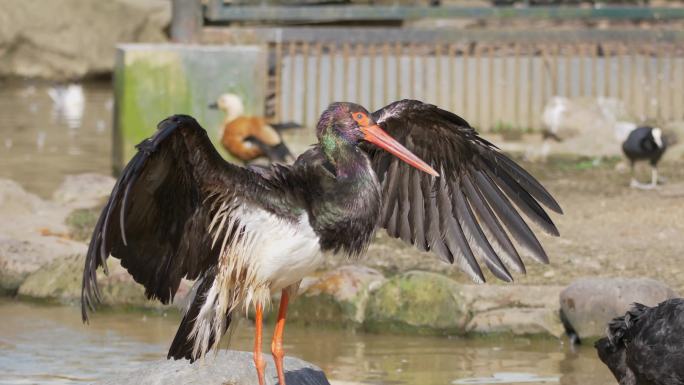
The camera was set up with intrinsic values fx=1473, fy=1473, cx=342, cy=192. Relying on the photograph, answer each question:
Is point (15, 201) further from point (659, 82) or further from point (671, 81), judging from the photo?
point (671, 81)

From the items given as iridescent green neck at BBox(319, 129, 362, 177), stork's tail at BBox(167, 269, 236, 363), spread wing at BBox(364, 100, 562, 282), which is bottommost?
stork's tail at BBox(167, 269, 236, 363)

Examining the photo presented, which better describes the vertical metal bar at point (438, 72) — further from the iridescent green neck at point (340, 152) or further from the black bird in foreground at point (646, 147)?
the iridescent green neck at point (340, 152)

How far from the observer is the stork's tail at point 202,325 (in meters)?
6.68

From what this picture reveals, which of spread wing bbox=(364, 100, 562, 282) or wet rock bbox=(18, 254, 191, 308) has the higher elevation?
spread wing bbox=(364, 100, 562, 282)

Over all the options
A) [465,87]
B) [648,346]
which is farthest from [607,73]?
[648,346]

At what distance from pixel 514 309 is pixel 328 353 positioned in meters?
1.21

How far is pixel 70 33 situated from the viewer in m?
24.2

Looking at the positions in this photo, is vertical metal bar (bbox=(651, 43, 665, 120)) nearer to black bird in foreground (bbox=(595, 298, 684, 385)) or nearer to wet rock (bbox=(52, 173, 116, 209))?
wet rock (bbox=(52, 173, 116, 209))

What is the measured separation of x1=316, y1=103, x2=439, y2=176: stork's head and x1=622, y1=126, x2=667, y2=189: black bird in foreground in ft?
20.6

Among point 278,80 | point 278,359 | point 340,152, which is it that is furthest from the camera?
point 278,80

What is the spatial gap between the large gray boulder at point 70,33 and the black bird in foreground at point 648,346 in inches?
689

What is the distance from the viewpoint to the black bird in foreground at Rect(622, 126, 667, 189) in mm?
12688

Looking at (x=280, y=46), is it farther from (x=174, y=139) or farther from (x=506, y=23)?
(x=174, y=139)

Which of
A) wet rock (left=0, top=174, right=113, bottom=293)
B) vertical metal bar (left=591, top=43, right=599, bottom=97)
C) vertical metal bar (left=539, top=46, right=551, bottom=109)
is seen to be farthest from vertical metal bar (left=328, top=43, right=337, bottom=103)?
wet rock (left=0, top=174, right=113, bottom=293)
